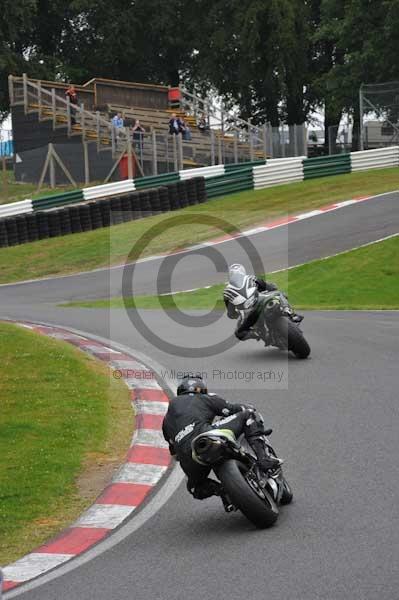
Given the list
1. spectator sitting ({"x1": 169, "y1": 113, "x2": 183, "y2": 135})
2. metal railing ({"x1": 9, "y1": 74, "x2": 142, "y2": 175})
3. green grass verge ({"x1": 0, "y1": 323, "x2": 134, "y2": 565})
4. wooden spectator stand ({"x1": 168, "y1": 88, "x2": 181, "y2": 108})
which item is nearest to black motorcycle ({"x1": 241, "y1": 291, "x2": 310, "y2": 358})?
green grass verge ({"x1": 0, "y1": 323, "x2": 134, "y2": 565})

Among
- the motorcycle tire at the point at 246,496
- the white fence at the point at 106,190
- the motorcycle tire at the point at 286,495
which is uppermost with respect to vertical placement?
the white fence at the point at 106,190

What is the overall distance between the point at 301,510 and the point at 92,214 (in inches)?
892

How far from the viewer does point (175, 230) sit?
28.8 m

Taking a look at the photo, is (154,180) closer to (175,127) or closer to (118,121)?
(175,127)

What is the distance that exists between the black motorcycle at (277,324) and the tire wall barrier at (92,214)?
54.0 feet

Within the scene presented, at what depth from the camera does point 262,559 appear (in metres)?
6.19

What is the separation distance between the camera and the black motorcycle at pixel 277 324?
12750 millimetres

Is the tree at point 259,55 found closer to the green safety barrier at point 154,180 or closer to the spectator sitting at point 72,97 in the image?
the spectator sitting at point 72,97

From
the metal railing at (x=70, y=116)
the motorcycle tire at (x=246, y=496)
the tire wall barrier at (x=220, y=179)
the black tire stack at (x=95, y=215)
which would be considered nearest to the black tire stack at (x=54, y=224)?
the tire wall barrier at (x=220, y=179)

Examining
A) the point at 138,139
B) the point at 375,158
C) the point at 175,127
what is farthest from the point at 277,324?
the point at 375,158

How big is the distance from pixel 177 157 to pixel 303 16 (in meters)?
17.4

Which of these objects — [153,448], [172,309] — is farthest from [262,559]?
[172,309]

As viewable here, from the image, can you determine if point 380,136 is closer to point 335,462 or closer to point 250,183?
point 250,183

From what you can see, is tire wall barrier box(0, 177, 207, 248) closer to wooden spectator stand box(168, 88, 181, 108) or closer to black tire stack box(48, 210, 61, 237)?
black tire stack box(48, 210, 61, 237)
